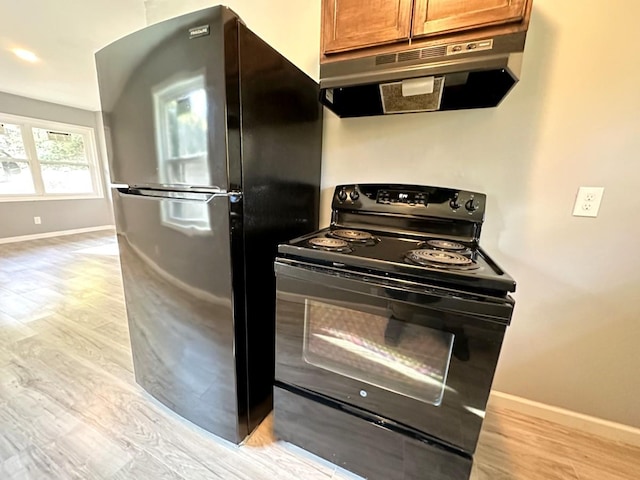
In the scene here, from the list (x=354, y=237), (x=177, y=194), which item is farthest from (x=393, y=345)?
(x=177, y=194)

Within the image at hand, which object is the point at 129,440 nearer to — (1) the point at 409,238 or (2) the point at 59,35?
(1) the point at 409,238

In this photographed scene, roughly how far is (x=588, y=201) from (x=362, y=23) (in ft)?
4.00

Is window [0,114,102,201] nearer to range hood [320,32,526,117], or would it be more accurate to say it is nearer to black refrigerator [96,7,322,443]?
black refrigerator [96,7,322,443]

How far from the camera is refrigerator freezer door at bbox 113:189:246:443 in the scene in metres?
1.03

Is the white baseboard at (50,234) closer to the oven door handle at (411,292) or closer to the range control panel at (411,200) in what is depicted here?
the range control panel at (411,200)

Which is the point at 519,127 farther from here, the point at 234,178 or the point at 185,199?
the point at 185,199

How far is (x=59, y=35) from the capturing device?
2627mm

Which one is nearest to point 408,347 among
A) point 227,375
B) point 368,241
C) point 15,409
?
point 368,241

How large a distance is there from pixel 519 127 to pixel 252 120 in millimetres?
1184

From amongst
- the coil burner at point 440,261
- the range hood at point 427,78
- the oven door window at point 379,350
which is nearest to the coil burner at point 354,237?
the coil burner at point 440,261

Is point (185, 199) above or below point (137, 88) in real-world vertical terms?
below

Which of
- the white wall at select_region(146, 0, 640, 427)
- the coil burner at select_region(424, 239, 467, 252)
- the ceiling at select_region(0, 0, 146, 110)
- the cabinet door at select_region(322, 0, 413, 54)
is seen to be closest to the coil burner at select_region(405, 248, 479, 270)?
the coil burner at select_region(424, 239, 467, 252)

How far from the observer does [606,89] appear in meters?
1.11

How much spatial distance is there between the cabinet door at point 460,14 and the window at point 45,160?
6.41 m
